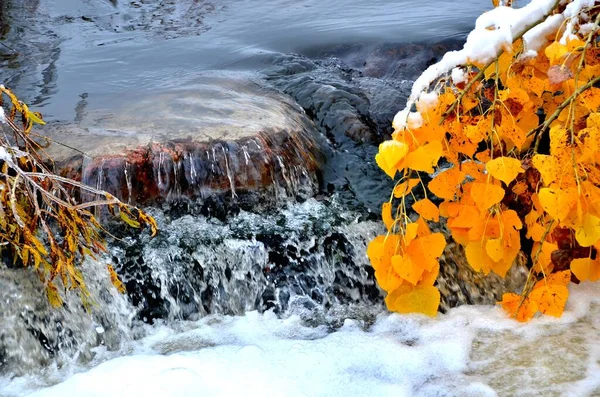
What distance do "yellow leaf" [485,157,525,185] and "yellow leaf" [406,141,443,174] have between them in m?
0.16

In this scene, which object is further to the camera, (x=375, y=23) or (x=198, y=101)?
(x=375, y=23)

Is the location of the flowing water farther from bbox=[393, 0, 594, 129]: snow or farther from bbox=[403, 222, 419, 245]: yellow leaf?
bbox=[393, 0, 594, 129]: snow

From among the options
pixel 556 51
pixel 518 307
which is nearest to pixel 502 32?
pixel 556 51

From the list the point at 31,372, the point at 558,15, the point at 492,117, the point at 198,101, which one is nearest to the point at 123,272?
the point at 31,372

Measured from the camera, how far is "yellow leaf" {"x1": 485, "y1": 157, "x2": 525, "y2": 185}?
184 cm

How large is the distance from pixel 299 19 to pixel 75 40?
190cm

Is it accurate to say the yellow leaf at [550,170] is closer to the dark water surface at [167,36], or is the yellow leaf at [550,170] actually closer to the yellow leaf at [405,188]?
the yellow leaf at [405,188]

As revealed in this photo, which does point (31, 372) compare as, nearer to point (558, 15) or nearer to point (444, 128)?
point (444, 128)

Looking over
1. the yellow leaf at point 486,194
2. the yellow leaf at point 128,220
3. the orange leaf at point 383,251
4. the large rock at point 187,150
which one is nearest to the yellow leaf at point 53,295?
the yellow leaf at point 128,220

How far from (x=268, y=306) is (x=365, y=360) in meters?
0.54

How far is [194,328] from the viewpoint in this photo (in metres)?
2.52

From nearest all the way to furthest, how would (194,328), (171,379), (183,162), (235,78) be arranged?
1. (171,379)
2. (194,328)
3. (183,162)
4. (235,78)

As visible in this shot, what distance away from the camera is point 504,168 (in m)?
1.85

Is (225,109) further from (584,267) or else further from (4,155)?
(584,267)
